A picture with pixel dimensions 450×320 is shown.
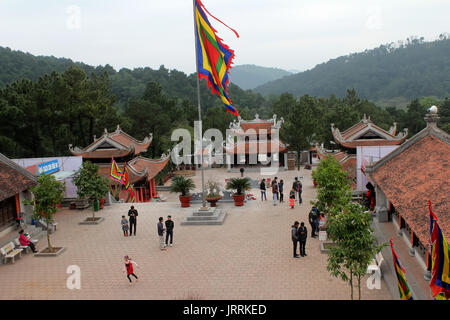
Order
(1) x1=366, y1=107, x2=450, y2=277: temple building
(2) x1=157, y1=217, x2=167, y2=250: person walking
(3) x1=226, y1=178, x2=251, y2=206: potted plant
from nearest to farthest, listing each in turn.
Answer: (1) x1=366, y1=107, x2=450, y2=277: temple building < (2) x1=157, y1=217, x2=167, y2=250: person walking < (3) x1=226, y1=178, x2=251, y2=206: potted plant

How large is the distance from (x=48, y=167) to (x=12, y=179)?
360 centimetres

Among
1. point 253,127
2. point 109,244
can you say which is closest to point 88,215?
point 109,244

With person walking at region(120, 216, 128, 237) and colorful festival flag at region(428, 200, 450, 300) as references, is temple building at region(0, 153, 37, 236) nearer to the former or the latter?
person walking at region(120, 216, 128, 237)

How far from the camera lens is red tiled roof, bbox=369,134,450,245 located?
36.2ft

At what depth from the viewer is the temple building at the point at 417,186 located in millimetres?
11125

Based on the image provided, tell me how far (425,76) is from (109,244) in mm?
137688

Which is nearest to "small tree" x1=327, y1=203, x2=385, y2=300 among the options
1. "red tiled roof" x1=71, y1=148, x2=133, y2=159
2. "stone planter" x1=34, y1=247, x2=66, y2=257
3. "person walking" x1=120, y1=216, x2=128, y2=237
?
"person walking" x1=120, y1=216, x2=128, y2=237

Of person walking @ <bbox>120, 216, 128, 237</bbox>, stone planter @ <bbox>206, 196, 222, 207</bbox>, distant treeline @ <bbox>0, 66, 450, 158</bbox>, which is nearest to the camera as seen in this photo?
person walking @ <bbox>120, 216, 128, 237</bbox>

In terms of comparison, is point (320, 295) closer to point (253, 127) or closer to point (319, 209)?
point (319, 209)

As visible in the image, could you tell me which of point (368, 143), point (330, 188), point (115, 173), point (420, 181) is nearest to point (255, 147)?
point (368, 143)

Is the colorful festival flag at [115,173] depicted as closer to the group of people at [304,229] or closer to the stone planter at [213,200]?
the stone planter at [213,200]

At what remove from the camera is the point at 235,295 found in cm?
1224

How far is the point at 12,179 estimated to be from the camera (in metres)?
18.8

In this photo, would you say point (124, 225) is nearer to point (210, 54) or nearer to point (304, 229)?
point (304, 229)
